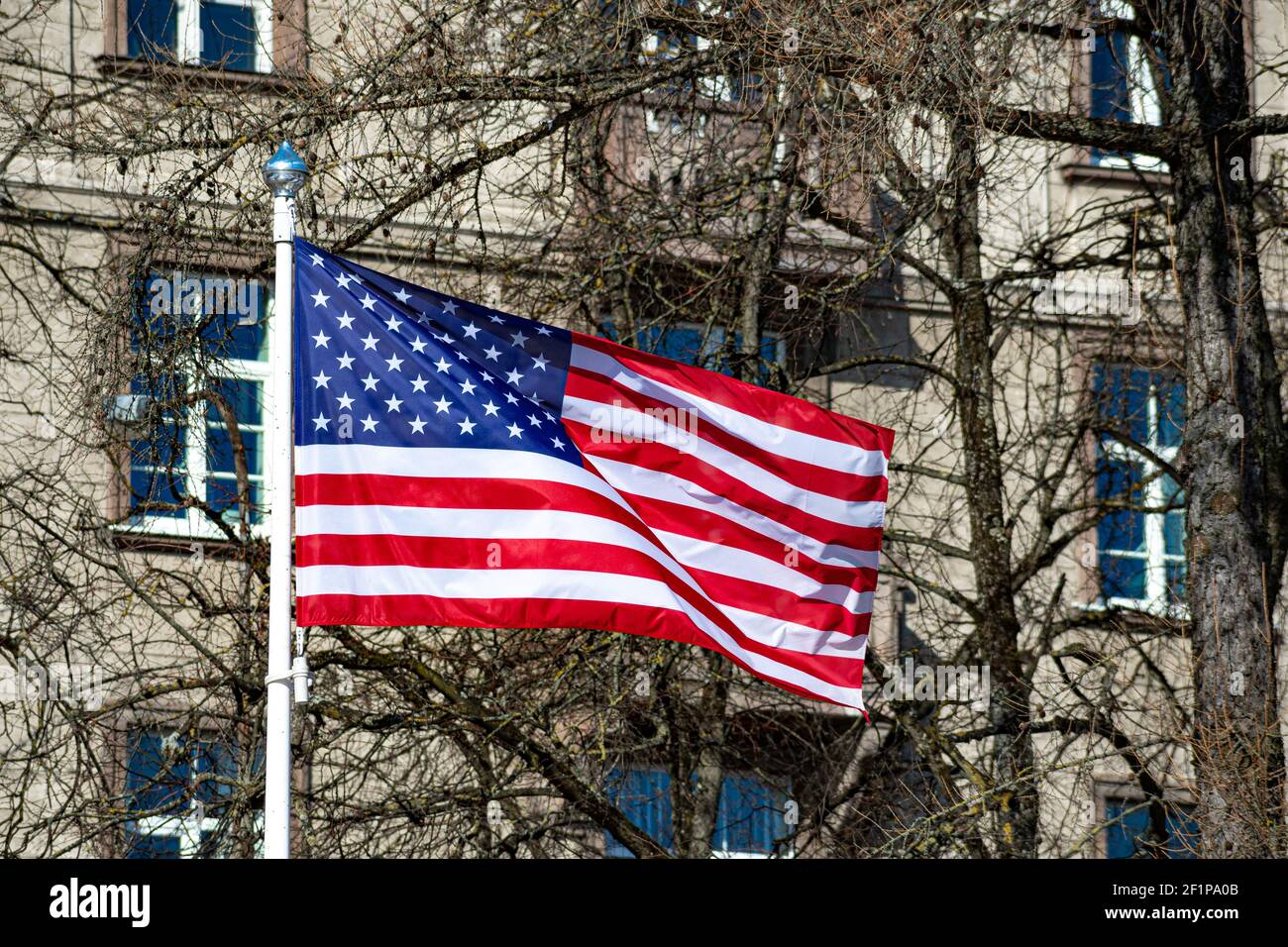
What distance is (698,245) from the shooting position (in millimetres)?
16094

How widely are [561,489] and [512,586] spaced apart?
20.0 inches

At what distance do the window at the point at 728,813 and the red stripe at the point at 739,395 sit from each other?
548cm

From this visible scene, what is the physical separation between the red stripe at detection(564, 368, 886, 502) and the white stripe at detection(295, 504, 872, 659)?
40 cm

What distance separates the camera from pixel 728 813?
1616 centimetres

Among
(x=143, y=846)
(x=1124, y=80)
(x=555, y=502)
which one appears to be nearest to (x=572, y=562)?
(x=555, y=502)

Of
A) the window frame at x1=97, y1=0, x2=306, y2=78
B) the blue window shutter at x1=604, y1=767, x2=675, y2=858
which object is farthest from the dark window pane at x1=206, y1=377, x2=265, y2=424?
the blue window shutter at x1=604, y1=767, x2=675, y2=858

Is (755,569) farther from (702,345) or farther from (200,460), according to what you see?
(200,460)

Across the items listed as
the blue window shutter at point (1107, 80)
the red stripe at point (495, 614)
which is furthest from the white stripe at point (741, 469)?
the blue window shutter at point (1107, 80)

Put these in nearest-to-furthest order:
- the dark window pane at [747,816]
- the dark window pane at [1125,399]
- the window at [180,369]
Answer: the window at [180,369] → the dark window pane at [747,816] → the dark window pane at [1125,399]

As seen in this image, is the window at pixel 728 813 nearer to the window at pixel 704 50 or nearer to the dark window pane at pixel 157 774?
the dark window pane at pixel 157 774

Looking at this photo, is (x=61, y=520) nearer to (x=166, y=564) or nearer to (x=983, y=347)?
(x=166, y=564)

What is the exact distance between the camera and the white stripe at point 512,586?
30.0ft

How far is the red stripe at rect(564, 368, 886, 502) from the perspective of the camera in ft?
33.4

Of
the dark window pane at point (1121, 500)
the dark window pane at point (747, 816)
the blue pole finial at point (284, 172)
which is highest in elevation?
the blue pole finial at point (284, 172)
